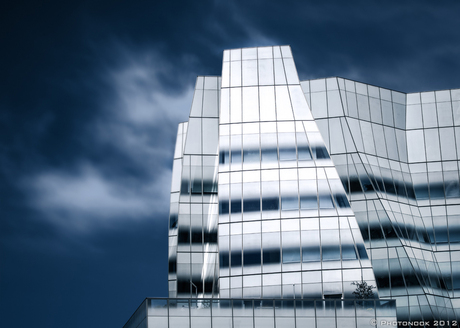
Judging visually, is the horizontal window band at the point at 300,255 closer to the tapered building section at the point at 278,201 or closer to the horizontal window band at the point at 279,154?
the tapered building section at the point at 278,201

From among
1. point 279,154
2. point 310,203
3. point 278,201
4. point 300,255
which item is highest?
point 279,154

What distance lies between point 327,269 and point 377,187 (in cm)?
1062

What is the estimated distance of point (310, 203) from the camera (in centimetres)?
5350

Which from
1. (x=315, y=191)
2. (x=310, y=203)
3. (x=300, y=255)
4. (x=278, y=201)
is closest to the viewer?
(x=300, y=255)

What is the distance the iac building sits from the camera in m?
49.9

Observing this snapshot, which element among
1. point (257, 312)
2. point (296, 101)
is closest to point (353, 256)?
point (257, 312)

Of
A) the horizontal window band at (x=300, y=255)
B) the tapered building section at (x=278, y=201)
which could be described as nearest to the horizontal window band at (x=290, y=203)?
the tapered building section at (x=278, y=201)

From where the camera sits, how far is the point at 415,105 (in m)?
63.3

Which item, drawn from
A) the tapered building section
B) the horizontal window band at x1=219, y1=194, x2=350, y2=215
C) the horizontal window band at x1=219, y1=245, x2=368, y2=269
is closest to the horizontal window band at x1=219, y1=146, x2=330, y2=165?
the tapered building section

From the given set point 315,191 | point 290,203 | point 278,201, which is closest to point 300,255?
point 290,203

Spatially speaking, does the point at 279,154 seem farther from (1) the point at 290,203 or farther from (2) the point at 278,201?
(1) the point at 290,203

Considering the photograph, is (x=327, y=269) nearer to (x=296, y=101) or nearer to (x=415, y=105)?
(x=296, y=101)

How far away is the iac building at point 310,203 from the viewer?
1965 inches

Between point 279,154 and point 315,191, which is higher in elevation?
point 279,154
